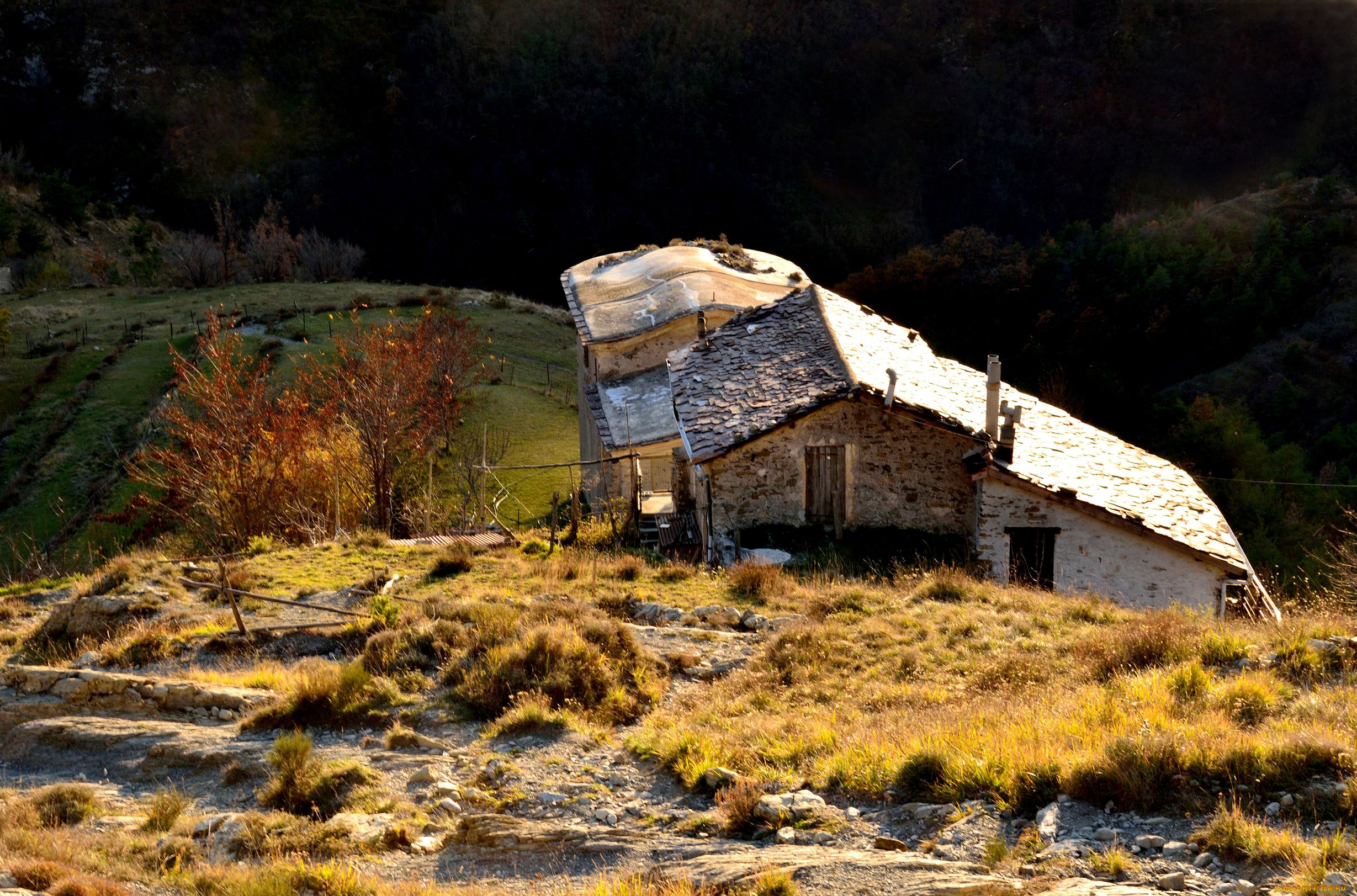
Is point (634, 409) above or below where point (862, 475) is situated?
above

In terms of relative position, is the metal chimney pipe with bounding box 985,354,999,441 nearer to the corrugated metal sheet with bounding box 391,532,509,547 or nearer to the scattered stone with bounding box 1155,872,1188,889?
the corrugated metal sheet with bounding box 391,532,509,547

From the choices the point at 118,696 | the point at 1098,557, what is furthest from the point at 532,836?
the point at 1098,557

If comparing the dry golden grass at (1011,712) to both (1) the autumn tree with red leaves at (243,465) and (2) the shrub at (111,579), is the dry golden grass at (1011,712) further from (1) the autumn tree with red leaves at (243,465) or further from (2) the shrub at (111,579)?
(1) the autumn tree with red leaves at (243,465)

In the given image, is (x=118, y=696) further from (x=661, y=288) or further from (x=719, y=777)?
(x=661, y=288)

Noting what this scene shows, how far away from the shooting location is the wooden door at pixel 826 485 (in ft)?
61.3

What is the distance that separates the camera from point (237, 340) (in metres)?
36.2

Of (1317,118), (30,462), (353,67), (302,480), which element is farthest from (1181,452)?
(353,67)

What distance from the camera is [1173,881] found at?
247 inches

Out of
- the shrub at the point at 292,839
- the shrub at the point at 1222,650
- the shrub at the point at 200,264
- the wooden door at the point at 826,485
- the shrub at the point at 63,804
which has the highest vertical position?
the shrub at the point at 200,264

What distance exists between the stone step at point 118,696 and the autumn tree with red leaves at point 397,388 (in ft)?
39.4

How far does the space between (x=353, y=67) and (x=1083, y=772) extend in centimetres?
8733

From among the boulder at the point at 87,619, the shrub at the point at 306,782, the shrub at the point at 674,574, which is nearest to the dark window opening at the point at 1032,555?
the shrub at the point at 674,574

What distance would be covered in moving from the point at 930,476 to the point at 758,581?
14.8 ft

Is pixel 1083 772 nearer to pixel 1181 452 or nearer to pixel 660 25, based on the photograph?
pixel 1181 452
